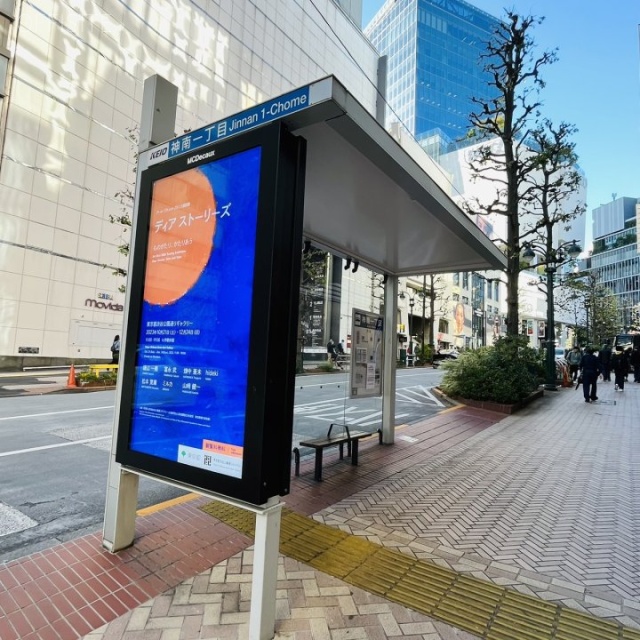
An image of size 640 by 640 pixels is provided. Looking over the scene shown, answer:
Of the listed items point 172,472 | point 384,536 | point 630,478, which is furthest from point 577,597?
point 630,478

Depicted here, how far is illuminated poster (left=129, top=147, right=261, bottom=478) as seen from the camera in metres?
2.54

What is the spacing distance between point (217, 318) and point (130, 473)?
155 centimetres

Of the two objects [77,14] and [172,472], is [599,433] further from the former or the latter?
[77,14]

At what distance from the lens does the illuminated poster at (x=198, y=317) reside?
254 cm

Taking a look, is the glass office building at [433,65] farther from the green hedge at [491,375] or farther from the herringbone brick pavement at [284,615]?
the herringbone brick pavement at [284,615]

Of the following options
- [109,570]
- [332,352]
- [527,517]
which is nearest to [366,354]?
[332,352]

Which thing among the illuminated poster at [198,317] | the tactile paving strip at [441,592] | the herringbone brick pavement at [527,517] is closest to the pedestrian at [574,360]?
the herringbone brick pavement at [527,517]

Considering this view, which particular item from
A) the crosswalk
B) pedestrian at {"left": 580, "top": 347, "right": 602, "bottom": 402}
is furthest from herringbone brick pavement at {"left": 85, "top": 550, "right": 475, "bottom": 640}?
pedestrian at {"left": 580, "top": 347, "right": 602, "bottom": 402}

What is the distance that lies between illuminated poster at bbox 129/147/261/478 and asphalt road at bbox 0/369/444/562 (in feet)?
5.63

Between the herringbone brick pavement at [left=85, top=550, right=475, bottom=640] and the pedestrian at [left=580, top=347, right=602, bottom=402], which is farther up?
the pedestrian at [left=580, top=347, right=602, bottom=402]

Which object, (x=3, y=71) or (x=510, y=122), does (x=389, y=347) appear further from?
(x=3, y=71)

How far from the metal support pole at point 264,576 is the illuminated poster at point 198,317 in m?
0.29

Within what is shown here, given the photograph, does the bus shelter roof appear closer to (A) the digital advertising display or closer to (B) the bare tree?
(A) the digital advertising display

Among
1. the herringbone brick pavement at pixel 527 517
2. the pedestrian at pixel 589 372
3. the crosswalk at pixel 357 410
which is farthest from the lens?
the pedestrian at pixel 589 372
